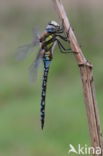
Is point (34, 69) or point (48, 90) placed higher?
point (48, 90)

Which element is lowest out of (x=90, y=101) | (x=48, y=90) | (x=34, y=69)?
(x=90, y=101)

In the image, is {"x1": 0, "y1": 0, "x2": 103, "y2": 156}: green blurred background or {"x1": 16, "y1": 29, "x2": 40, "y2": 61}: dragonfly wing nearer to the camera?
{"x1": 16, "y1": 29, "x2": 40, "y2": 61}: dragonfly wing

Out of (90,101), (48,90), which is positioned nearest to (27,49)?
(90,101)

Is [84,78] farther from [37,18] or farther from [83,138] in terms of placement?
[37,18]

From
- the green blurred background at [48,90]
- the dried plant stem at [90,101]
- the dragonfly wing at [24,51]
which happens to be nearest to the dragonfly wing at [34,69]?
the dragonfly wing at [24,51]

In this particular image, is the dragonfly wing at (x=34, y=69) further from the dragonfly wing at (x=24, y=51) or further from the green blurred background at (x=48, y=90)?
the green blurred background at (x=48, y=90)

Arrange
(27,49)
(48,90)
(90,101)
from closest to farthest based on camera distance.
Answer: (90,101), (27,49), (48,90)

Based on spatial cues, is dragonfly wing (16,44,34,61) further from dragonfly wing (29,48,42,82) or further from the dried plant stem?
the dried plant stem

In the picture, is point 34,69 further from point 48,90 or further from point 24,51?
point 48,90

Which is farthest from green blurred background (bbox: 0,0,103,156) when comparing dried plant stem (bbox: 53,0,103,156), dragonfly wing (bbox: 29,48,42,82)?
dried plant stem (bbox: 53,0,103,156)
